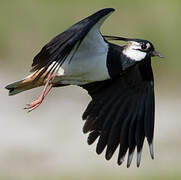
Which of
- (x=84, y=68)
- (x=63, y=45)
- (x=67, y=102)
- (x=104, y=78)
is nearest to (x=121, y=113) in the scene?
(x=104, y=78)

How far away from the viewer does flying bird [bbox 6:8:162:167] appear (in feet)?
40.7

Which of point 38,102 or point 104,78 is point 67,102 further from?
point 38,102

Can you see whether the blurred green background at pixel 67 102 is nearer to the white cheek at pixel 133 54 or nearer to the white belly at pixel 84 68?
the white belly at pixel 84 68

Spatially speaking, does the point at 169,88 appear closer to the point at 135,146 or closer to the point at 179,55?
the point at 179,55

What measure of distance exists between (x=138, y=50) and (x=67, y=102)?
4.80 metres

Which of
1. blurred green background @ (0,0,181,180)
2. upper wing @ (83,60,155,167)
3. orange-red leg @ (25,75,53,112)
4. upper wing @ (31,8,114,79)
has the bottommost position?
blurred green background @ (0,0,181,180)

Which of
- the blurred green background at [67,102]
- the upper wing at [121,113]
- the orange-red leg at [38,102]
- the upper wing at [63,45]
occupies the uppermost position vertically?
the upper wing at [63,45]

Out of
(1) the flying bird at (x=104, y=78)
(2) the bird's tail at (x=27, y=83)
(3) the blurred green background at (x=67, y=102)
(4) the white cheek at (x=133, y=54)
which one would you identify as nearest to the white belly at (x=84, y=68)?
(1) the flying bird at (x=104, y=78)

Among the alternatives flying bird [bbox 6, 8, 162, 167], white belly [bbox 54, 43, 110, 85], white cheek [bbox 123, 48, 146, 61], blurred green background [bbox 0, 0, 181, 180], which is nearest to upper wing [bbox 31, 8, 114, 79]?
flying bird [bbox 6, 8, 162, 167]

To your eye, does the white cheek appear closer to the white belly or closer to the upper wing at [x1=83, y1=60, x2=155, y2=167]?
the white belly

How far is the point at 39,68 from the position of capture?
1248 centimetres

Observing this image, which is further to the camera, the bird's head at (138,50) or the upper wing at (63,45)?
the bird's head at (138,50)

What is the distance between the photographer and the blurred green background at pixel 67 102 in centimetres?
1611

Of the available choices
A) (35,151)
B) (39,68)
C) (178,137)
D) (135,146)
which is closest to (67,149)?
(35,151)
